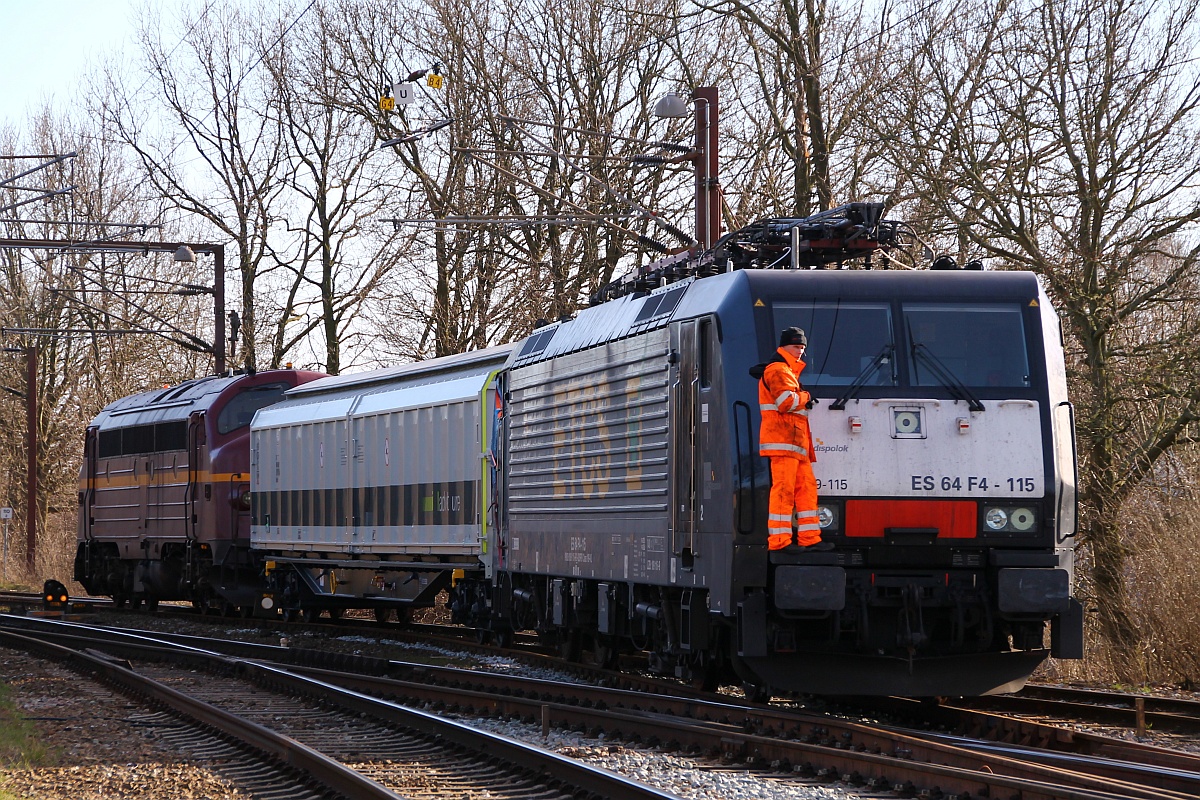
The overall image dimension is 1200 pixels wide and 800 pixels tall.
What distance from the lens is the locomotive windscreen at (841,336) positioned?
34.3 feet

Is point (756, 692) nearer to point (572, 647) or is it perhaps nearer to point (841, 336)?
point (841, 336)

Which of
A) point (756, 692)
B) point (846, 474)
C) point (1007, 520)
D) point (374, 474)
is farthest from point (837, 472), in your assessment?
point (374, 474)

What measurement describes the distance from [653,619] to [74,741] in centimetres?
443

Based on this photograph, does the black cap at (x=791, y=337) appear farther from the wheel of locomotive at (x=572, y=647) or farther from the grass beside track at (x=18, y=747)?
the wheel of locomotive at (x=572, y=647)

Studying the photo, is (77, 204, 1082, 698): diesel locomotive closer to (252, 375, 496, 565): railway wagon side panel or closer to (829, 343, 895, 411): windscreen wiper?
(829, 343, 895, 411): windscreen wiper

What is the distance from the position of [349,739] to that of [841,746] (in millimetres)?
3503

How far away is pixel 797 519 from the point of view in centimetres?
1003

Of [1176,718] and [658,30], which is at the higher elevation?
[658,30]

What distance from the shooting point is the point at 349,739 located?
1084cm

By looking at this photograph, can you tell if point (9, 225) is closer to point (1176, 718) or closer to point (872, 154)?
point (872, 154)

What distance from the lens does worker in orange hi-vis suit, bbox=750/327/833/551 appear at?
996cm

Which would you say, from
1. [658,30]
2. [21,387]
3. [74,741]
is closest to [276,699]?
[74,741]

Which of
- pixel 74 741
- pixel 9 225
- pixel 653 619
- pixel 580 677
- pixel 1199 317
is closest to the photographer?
pixel 74 741

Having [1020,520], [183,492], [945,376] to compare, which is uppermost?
[183,492]
